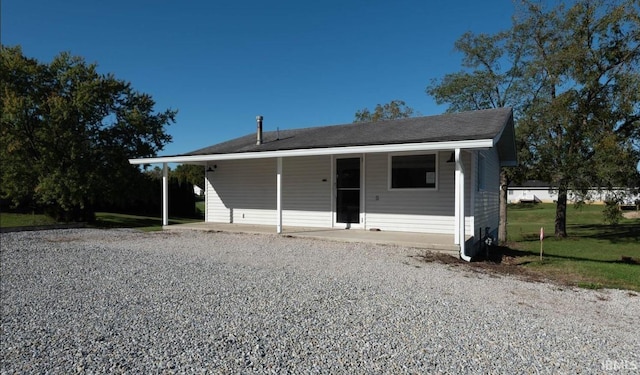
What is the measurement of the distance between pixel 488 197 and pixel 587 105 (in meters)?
7.61

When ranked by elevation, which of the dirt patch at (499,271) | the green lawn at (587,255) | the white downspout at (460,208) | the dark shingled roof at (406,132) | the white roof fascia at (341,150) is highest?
the dark shingled roof at (406,132)

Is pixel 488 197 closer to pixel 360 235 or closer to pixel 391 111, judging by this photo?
pixel 360 235

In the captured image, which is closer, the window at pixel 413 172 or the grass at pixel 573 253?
the grass at pixel 573 253

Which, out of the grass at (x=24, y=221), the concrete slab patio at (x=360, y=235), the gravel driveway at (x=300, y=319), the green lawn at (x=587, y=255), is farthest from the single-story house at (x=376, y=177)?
the grass at (x=24, y=221)

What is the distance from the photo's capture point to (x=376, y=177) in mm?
10711

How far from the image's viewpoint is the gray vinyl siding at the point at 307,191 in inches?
453

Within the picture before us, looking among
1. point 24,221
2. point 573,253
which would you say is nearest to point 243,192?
point 24,221

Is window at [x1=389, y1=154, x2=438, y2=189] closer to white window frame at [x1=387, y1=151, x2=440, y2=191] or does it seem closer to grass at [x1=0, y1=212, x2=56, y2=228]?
white window frame at [x1=387, y1=151, x2=440, y2=191]

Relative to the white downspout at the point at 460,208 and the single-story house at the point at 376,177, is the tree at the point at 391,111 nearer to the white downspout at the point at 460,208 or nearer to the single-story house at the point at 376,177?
the single-story house at the point at 376,177

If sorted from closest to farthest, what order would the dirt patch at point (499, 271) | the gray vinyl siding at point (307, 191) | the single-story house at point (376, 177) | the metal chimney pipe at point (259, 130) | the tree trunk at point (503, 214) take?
the dirt patch at point (499, 271)
the single-story house at point (376, 177)
the gray vinyl siding at point (307, 191)
the metal chimney pipe at point (259, 130)
the tree trunk at point (503, 214)

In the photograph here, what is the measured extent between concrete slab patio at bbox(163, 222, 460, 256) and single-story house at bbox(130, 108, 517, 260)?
32 cm

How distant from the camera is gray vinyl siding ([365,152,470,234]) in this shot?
385 inches

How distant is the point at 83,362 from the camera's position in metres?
3.13

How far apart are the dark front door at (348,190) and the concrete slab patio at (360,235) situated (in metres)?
0.53
